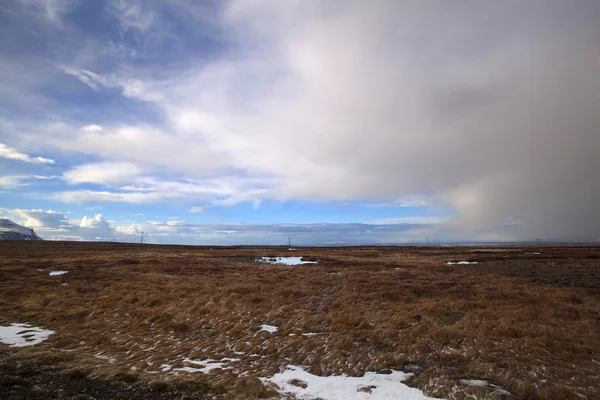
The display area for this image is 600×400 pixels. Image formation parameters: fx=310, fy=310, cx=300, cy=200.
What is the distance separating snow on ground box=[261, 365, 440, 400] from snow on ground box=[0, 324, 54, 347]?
11.3m

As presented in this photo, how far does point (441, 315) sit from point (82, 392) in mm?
16270

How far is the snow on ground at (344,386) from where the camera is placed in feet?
29.1

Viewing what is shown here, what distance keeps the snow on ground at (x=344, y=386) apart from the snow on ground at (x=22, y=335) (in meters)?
11.3

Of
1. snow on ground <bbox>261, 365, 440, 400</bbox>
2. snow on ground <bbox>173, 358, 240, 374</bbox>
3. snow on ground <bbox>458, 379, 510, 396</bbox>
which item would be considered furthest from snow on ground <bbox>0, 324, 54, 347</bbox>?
snow on ground <bbox>458, 379, 510, 396</bbox>

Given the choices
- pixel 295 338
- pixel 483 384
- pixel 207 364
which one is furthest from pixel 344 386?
pixel 207 364

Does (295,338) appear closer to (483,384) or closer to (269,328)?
(269,328)

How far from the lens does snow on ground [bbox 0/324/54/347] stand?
44.3ft

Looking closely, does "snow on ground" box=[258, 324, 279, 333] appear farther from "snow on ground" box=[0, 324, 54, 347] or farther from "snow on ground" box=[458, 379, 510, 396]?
"snow on ground" box=[0, 324, 54, 347]

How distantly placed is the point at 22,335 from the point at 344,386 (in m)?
15.2

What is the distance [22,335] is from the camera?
47.6 ft

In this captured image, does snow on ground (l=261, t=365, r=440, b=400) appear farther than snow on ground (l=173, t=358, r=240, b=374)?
No

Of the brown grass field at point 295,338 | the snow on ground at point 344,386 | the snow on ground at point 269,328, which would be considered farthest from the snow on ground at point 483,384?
the snow on ground at point 269,328

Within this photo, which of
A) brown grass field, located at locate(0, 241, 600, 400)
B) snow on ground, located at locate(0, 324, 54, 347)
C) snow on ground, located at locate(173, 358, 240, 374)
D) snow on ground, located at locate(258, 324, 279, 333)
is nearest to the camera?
brown grass field, located at locate(0, 241, 600, 400)

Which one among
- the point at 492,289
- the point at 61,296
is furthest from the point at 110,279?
the point at 492,289
